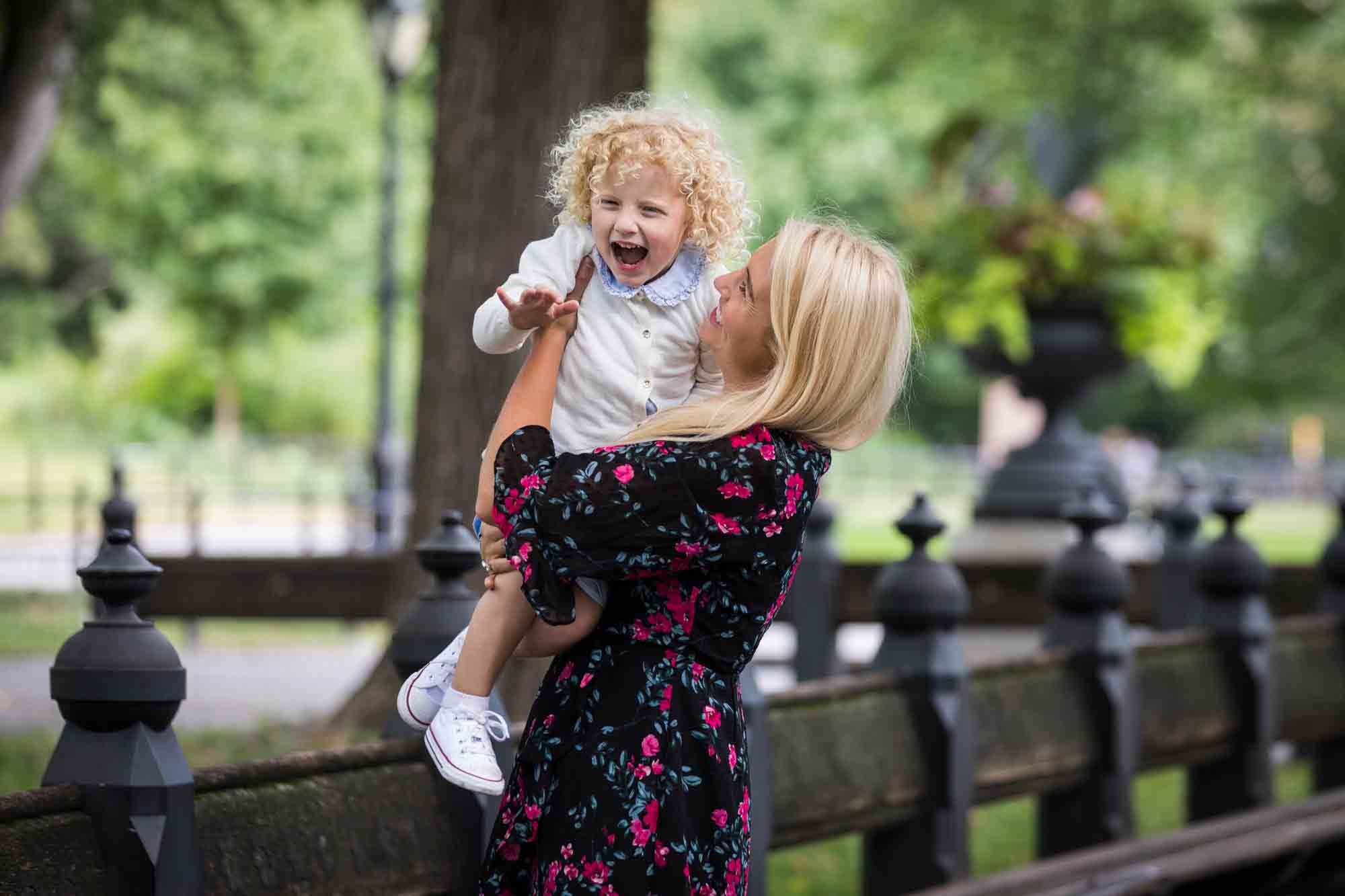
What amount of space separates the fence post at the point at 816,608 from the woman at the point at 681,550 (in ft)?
20.0

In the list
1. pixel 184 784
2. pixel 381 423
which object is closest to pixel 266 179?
pixel 381 423

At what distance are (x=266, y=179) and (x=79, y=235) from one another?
4710 millimetres

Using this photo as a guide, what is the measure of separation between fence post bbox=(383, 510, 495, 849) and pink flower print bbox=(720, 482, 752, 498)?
860mm

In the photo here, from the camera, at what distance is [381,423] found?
18.1 meters

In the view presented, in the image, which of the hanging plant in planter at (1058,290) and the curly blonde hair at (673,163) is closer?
the curly blonde hair at (673,163)

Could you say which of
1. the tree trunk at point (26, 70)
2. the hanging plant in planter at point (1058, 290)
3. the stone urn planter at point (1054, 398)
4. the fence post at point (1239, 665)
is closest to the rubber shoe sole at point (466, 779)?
the fence post at point (1239, 665)

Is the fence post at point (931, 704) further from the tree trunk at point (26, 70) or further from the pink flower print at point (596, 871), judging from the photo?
the tree trunk at point (26, 70)

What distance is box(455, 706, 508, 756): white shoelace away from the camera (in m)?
3.08

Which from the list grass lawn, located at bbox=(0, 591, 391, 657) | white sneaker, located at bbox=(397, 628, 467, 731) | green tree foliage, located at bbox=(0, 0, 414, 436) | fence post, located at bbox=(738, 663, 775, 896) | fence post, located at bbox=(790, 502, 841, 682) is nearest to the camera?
white sneaker, located at bbox=(397, 628, 467, 731)

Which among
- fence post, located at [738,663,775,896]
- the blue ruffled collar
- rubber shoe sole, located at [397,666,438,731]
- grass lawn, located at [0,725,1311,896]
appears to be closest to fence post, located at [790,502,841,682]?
grass lawn, located at [0,725,1311,896]

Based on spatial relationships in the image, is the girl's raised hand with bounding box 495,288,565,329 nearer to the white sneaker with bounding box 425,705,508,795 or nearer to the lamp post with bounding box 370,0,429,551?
the white sneaker with bounding box 425,705,508,795

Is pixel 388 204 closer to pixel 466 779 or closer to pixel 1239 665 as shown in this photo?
pixel 1239 665

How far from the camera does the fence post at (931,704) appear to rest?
5074 mm

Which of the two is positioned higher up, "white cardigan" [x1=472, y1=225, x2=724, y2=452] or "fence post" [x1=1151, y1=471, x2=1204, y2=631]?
"white cardigan" [x1=472, y1=225, x2=724, y2=452]
